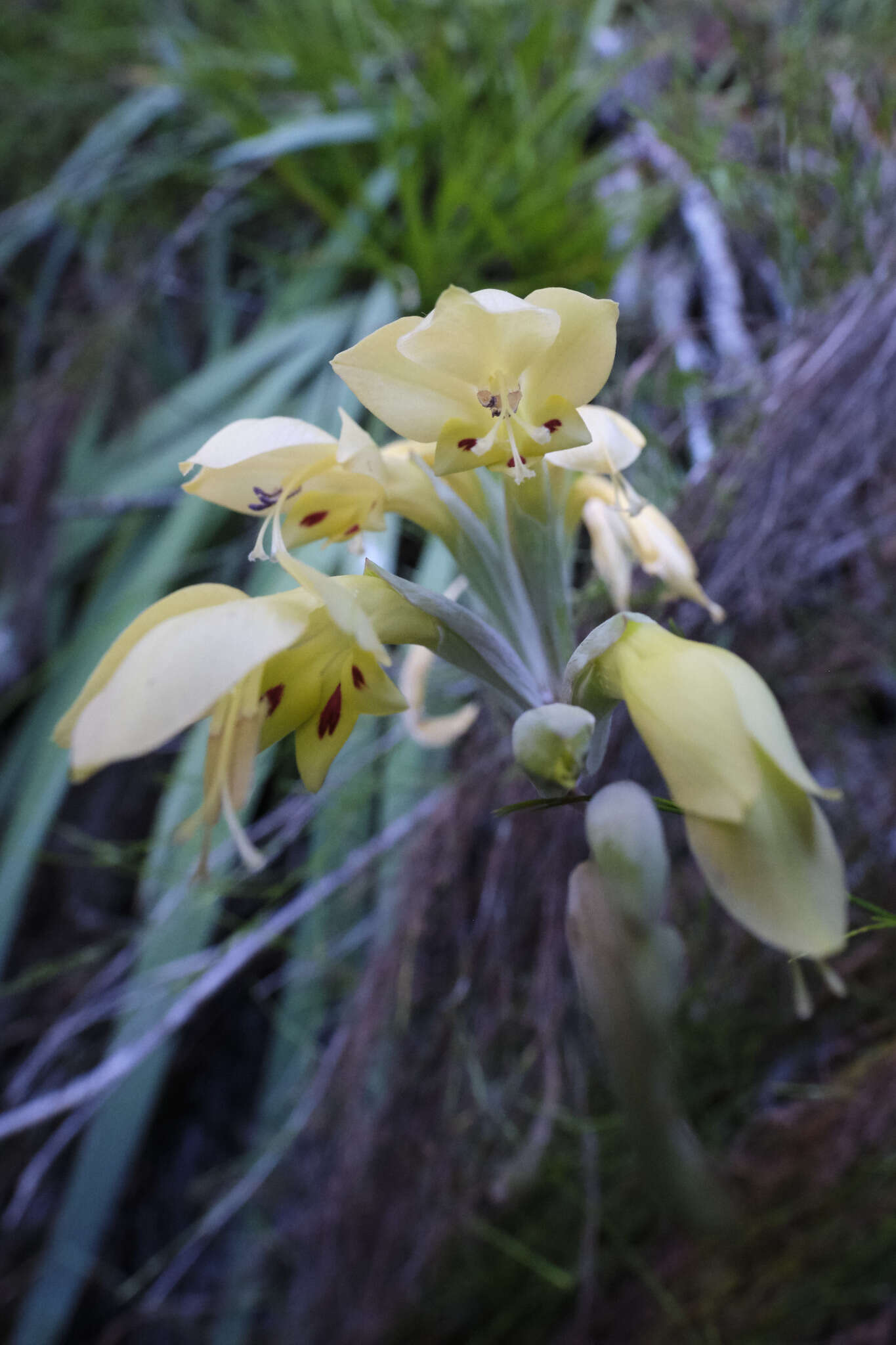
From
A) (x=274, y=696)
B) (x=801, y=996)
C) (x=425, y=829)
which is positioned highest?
(x=274, y=696)

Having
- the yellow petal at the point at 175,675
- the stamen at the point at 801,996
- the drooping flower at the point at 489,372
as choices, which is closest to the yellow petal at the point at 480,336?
the drooping flower at the point at 489,372

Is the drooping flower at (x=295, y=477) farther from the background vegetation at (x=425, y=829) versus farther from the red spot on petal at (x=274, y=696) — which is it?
the background vegetation at (x=425, y=829)

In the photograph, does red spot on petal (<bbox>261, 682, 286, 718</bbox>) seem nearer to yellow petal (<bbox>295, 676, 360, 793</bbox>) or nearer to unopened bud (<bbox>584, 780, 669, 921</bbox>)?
yellow petal (<bbox>295, 676, 360, 793</bbox>)

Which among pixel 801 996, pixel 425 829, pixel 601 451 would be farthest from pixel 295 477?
pixel 425 829

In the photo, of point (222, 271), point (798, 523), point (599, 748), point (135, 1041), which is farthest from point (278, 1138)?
point (222, 271)

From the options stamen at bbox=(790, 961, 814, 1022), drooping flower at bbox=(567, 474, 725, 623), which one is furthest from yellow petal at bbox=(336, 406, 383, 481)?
stamen at bbox=(790, 961, 814, 1022)

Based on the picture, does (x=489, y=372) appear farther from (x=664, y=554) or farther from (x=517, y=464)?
(x=664, y=554)

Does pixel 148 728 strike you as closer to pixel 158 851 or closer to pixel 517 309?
pixel 517 309
